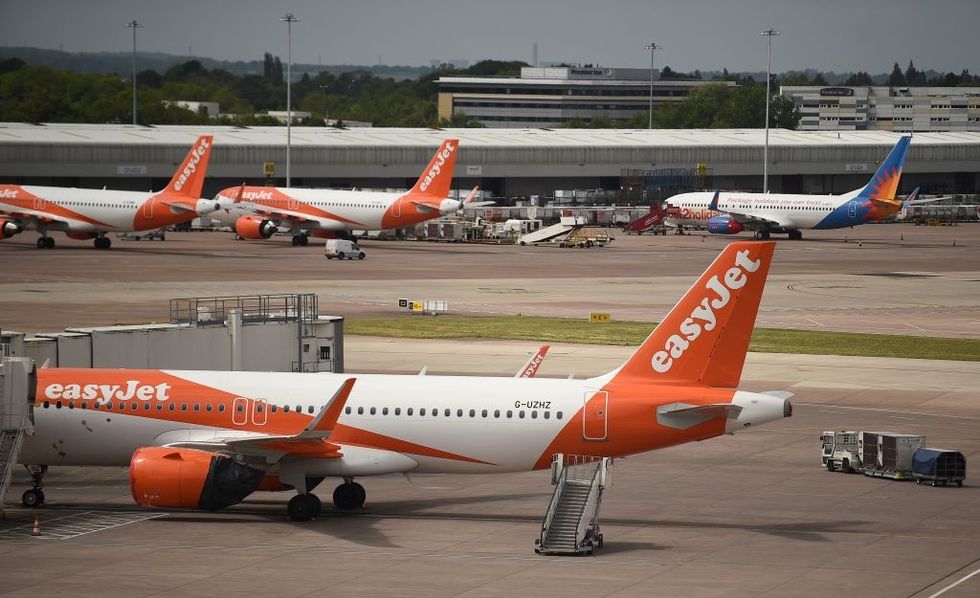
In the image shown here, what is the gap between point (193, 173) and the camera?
5182 inches

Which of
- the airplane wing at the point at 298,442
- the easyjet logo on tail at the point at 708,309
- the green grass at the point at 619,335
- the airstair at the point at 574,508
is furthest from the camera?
the green grass at the point at 619,335

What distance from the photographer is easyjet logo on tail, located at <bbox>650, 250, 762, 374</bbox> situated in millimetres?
38250

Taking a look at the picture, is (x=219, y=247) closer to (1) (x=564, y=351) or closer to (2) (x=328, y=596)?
(1) (x=564, y=351)

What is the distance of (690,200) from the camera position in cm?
16700

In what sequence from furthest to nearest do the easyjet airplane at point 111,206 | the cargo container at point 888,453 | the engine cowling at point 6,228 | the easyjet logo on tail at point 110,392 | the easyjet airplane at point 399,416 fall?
1. the easyjet airplane at point 111,206
2. the engine cowling at point 6,228
3. the cargo container at point 888,453
4. the easyjet logo on tail at point 110,392
5. the easyjet airplane at point 399,416

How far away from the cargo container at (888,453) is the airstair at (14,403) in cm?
2548

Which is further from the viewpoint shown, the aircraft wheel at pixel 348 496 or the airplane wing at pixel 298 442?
the aircraft wheel at pixel 348 496

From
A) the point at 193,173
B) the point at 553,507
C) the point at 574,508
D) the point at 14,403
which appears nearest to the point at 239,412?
the point at 14,403

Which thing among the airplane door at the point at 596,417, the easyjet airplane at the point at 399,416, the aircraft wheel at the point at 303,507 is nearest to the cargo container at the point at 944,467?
the easyjet airplane at the point at 399,416

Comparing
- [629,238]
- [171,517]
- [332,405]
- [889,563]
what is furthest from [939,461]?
[629,238]

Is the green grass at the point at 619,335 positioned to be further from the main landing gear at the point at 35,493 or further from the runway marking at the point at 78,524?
the runway marking at the point at 78,524

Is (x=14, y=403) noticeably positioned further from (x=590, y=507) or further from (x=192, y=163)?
(x=192, y=163)

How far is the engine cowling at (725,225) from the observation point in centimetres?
16100

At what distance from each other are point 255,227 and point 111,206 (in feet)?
56.0
